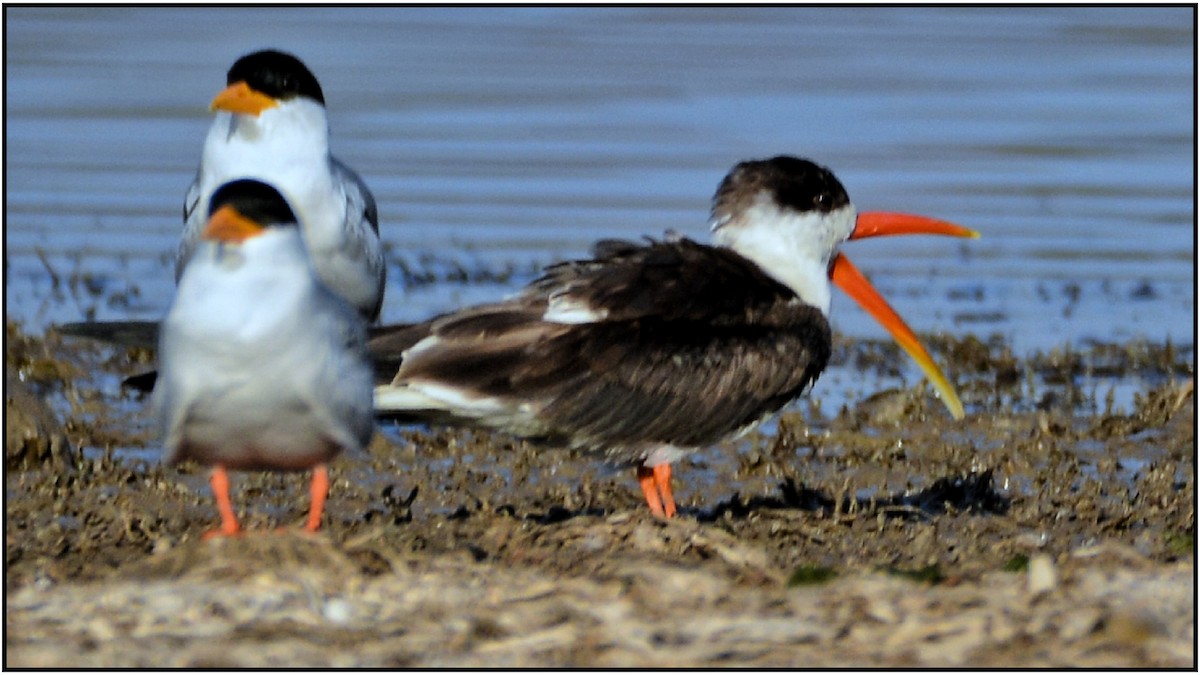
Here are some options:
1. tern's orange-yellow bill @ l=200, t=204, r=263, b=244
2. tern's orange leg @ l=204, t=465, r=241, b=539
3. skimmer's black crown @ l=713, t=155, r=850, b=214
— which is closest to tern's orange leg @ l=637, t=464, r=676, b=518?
skimmer's black crown @ l=713, t=155, r=850, b=214

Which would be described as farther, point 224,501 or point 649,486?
point 649,486

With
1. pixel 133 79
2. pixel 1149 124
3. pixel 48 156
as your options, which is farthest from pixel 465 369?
pixel 133 79

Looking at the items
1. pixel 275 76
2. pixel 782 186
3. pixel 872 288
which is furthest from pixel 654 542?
pixel 275 76

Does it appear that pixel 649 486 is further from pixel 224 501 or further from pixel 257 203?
pixel 257 203

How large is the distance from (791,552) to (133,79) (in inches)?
523

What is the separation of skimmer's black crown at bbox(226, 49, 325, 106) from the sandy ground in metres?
1.38

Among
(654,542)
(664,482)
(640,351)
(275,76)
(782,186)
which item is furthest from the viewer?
(275,76)

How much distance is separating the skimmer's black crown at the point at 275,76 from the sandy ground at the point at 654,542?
138cm

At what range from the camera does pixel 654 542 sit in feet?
19.9

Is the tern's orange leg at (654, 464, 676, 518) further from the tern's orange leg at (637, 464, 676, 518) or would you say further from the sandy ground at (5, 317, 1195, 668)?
the sandy ground at (5, 317, 1195, 668)

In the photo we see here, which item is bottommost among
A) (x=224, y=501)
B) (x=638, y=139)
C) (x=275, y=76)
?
(x=224, y=501)

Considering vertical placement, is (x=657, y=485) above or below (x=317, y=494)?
below

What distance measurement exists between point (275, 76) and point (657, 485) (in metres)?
2.08

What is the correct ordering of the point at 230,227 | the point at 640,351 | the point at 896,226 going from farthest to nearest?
the point at 896,226, the point at 640,351, the point at 230,227
